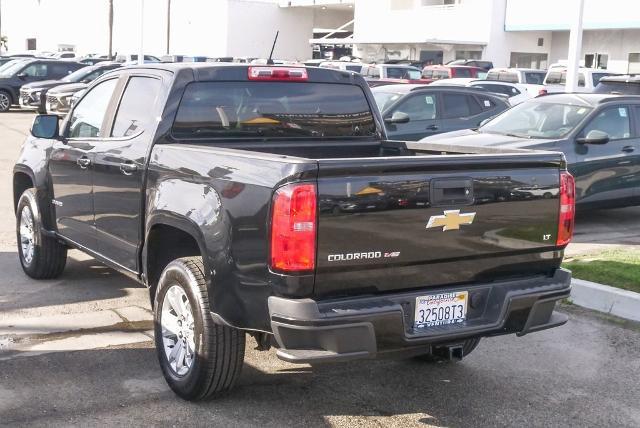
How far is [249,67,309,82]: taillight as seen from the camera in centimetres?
573

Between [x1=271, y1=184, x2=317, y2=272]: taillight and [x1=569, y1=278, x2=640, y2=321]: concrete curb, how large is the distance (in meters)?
3.76

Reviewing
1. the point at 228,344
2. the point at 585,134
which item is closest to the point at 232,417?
the point at 228,344

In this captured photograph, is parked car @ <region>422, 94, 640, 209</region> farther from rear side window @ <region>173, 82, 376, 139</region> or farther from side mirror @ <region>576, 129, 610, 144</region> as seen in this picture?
rear side window @ <region>173, 82, 376, 139</region>

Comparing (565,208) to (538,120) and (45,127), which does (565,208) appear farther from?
(538,120)

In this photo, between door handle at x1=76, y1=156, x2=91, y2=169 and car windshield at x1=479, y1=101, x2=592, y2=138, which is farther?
car windshield at x1=479, y1=101, x2=592, y2=138

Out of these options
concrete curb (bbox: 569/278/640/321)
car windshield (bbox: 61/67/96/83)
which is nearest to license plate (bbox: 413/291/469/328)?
concrete curb (bbox: 569/278/640/321)

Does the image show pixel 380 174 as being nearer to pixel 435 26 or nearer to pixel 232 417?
pixel 232 417

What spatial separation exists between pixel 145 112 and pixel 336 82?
133 centimetres

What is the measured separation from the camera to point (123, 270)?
5.88m

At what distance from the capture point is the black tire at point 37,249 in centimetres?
723

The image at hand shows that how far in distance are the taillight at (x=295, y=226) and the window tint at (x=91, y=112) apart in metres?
2.71

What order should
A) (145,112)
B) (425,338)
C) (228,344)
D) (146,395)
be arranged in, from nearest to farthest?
(425,338), (228,344), (146,395), (145,112)

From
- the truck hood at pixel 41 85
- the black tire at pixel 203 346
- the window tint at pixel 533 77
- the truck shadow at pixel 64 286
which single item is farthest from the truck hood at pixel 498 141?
the window tint at pixel 533 77

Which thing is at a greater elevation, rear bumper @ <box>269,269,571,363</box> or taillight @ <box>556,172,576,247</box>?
taillight @ <box>556,172,576,247</box>
